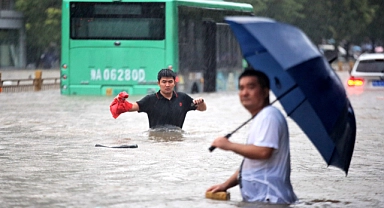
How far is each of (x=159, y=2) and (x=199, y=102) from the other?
49.1 ft

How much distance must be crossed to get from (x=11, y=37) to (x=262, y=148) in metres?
60.7

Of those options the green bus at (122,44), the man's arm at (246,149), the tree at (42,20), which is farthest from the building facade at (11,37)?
the man's arm at (246,149)

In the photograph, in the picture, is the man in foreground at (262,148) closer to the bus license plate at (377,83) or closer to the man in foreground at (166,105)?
the man in foreground at (166,105)

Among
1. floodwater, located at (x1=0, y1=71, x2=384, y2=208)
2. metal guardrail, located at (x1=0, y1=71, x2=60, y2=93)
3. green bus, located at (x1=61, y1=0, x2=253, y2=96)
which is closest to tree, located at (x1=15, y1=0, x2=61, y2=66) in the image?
metal guardrail, located at (x1=0, y1=71, x2=60, y2=93)

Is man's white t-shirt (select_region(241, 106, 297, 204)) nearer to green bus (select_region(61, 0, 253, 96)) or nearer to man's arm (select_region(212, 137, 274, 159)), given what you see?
man's arm (select_region(212, 137, 274, 159))

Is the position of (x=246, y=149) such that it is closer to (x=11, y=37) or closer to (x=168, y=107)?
(x=168, y=107)

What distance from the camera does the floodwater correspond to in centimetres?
884

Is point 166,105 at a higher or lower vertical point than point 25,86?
higher

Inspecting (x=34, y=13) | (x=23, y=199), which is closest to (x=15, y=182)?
(x=23, y=199)

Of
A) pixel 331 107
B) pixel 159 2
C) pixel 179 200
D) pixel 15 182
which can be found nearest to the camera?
pixel 331 107

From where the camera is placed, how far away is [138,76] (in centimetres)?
2856

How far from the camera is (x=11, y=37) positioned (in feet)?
217

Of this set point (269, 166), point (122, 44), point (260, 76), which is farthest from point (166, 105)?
point (122, 44)

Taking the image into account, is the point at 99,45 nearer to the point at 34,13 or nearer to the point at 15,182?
the point at 15,182
